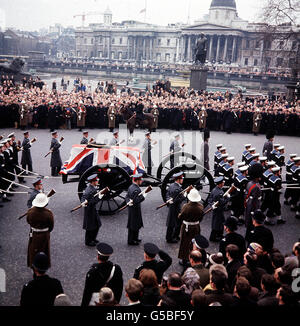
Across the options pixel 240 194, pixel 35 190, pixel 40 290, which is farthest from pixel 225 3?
pixel 40 290

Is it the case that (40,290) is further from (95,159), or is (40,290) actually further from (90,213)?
(95,159)

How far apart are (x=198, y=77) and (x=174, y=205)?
78.0 ft

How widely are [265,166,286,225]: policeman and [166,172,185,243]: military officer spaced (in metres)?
2.60

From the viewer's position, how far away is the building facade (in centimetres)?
7431

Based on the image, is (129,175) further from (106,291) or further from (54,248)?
(106,291)

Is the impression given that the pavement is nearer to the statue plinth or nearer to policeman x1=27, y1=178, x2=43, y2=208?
policeman x1=27, y1=178, x2=43, y2=208

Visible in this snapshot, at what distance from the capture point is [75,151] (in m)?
8.84

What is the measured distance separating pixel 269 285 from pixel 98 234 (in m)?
4.64

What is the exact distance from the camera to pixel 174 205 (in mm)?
7406

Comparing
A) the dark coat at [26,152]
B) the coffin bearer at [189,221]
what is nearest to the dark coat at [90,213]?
the coffin bearer at [189,221]

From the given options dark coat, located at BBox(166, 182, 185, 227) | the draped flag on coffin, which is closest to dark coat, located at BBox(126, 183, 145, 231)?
dark coat, located at BBox(166, 182, 185, 227)

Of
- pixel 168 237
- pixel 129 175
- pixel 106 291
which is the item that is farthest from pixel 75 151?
pixel 106 291

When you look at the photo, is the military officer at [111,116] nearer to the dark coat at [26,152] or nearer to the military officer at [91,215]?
the dark coat at [26,152]

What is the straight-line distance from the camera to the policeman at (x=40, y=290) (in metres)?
3.99
